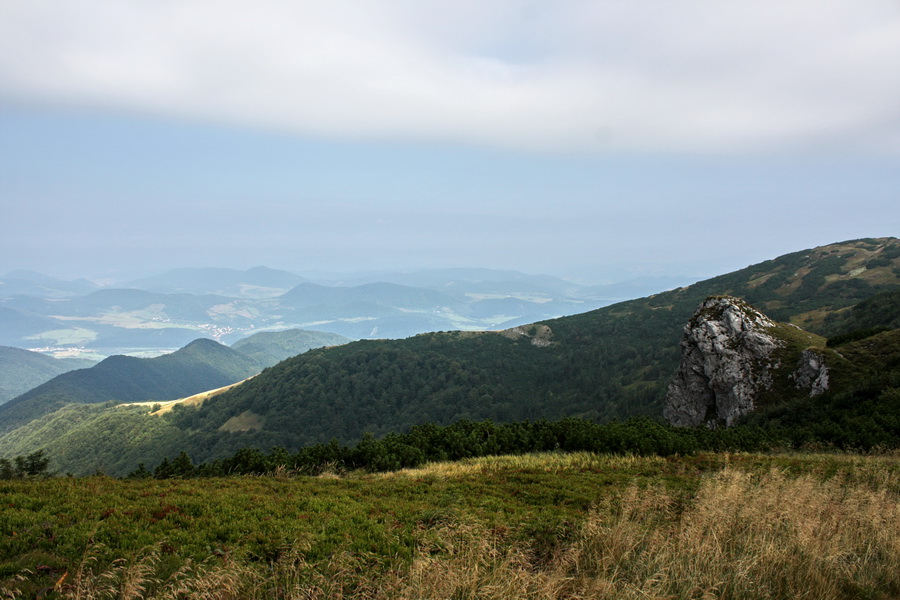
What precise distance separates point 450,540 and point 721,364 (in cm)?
3217

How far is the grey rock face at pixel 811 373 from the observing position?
23.9 m

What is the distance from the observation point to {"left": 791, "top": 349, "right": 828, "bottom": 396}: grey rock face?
2389cm

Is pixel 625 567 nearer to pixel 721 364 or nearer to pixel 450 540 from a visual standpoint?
pixel 450 540

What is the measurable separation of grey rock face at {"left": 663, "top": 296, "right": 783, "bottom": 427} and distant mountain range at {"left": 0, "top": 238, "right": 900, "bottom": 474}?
41.8 m

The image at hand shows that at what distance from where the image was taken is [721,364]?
32406 millimetres

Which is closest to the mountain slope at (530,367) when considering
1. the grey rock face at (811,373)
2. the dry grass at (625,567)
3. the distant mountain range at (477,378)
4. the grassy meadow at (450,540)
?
the distant mountain range at (477,378)

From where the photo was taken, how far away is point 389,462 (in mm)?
16531

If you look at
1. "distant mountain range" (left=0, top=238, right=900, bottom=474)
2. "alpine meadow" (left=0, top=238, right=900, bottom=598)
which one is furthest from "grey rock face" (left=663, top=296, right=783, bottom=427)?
"distant mountain range" (left=0, top=238, right=900, bottom=474)

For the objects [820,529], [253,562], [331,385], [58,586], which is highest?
[58,586]

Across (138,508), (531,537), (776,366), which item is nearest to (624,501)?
(531,537)

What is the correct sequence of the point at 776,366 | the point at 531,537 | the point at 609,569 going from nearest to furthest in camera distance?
the point at 609,569 → the point at 531,537 → the point at 776,366

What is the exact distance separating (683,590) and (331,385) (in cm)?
14712

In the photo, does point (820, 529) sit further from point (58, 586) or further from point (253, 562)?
point (58, 586)

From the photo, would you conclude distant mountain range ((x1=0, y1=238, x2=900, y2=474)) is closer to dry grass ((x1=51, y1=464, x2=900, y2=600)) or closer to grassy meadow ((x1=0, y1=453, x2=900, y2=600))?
grassy meadow ((x1=0, y1=453, x2=900, y2=600))
